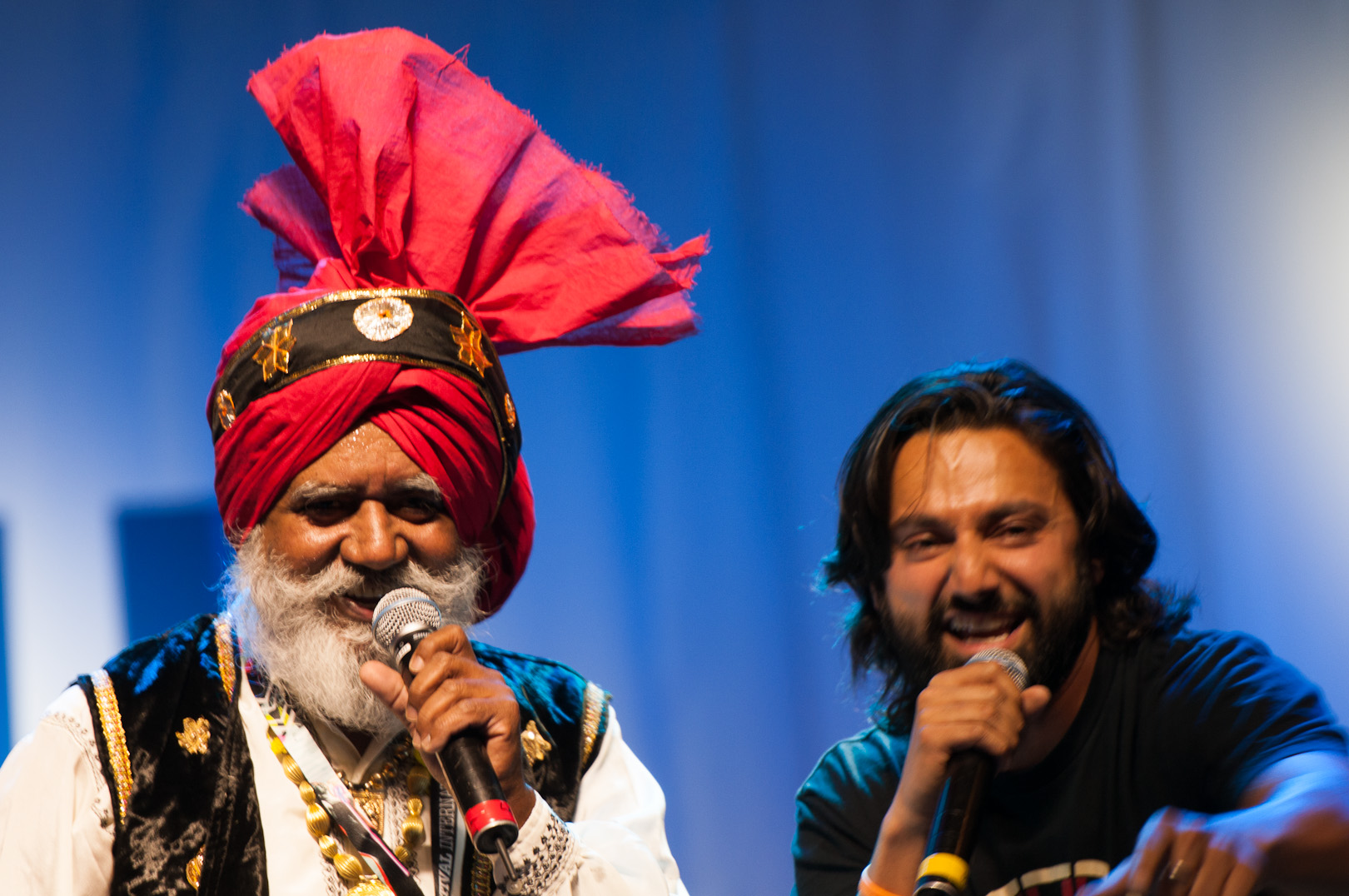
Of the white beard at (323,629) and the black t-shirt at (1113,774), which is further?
the white beard at (323,629)

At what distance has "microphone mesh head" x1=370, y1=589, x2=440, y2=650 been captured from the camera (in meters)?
1.66

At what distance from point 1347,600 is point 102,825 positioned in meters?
2.54

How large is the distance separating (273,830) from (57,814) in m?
0.30

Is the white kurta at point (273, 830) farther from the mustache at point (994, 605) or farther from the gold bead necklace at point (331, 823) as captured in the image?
the mustache at point (994, 605)

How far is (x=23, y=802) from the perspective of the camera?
5.72ft

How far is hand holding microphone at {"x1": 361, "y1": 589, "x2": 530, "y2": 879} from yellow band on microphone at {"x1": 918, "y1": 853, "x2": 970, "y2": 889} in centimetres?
46

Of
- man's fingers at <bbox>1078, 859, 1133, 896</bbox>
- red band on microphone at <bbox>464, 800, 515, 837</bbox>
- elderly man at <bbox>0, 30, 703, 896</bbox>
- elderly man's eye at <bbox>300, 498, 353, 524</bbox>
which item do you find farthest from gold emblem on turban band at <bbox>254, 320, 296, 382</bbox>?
man's fingers at <bbox>1078, 859, 1133, 896</bbox>

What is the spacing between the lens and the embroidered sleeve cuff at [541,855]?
171cm

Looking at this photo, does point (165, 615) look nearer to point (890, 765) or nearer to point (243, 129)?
point (243, 129)

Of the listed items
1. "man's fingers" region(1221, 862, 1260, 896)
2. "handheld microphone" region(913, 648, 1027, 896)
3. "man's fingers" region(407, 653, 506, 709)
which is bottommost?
"man's fingers" region(1221, 862, 1260, 896)

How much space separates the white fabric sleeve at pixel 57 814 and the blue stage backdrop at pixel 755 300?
3.76 ft

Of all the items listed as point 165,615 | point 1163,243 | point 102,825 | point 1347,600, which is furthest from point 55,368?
point 1347,600

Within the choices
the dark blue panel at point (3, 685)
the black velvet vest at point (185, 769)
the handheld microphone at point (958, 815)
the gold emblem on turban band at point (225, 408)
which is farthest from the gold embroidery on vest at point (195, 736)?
the dark blue panel at point (3, 685)

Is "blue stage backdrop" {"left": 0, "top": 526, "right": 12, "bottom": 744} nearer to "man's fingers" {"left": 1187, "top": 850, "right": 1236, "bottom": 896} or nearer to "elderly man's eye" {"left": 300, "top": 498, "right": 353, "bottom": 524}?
"elderly man's eye" {"left": 300, "top": 498, "right": 353, "bottom": 524}
